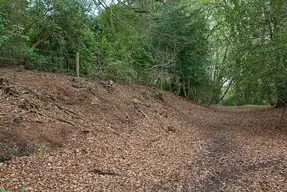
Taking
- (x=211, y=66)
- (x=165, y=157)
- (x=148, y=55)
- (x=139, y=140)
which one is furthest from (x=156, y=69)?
(x=165, y=157)

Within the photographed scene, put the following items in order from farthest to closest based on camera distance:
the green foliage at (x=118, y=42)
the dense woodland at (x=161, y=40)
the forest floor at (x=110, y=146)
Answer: the green foliage at (x=118, y=42) < the dense woodland at (x=161, y=40) < the forest floor at (x=110, y=146)

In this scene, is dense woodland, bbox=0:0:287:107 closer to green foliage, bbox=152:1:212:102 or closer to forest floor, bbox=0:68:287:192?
green foliage, bbox=152:1:212:102

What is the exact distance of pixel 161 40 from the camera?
47.3 feet

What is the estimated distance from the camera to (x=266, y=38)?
836 cm

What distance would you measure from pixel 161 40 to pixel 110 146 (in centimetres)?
954

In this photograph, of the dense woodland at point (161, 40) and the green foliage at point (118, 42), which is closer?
the dense woodland at point (161, 40)

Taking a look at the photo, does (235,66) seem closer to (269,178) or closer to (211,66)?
(269,178)

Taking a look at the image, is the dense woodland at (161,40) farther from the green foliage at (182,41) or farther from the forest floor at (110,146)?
the forest floor at (110,146)

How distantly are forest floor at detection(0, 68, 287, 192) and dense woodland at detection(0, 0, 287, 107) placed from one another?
1626 mm

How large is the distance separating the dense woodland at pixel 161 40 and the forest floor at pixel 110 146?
1626 millimetres

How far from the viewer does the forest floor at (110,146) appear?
4.40m

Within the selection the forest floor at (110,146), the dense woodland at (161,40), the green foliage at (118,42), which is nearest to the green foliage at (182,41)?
the dense woodland at (161,40)

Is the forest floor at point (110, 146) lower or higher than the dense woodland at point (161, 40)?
lower

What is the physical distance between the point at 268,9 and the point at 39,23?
7.69 m
